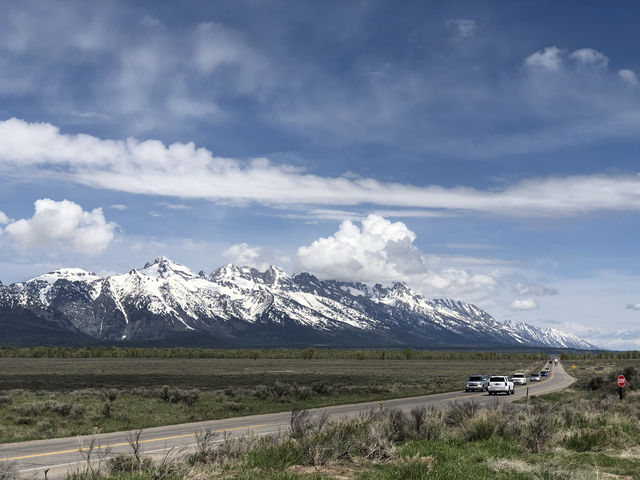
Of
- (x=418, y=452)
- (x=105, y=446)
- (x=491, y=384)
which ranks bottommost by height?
(x=491, y=384)

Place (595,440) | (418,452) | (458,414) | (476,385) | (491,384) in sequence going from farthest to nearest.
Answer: (476,385) < (491,384) < (458,414) < (595,440) < (418,452)

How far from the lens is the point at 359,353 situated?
188 meters

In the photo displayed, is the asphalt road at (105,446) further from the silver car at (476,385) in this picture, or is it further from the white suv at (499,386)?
the silver car at (476,385)

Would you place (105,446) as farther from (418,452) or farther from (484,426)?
(484,426)

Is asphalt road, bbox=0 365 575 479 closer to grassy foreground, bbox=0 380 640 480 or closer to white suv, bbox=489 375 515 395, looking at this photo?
grassy foreground, bbox=0 380 640 480

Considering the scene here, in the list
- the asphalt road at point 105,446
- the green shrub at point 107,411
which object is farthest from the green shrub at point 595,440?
the green shrub at point 107,411

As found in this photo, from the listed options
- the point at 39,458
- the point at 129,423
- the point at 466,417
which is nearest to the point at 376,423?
the point at 466,417

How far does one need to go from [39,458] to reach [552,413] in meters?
17.4

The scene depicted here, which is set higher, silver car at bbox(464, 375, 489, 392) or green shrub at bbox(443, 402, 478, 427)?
green shrub at bbox(443, 402, 478, 427)

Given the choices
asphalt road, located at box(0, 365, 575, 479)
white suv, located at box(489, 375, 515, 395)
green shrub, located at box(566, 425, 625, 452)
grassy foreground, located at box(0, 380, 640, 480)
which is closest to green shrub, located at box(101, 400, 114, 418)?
asphalt road, located at box(0, 365, 575, 479)

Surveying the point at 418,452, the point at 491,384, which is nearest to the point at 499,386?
the point at 491,384

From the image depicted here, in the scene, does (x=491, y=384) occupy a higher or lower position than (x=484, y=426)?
lower

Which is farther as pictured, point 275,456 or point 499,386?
point 499,386

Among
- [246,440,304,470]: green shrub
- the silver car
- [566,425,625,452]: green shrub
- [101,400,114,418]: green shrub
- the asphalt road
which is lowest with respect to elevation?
the silver car
